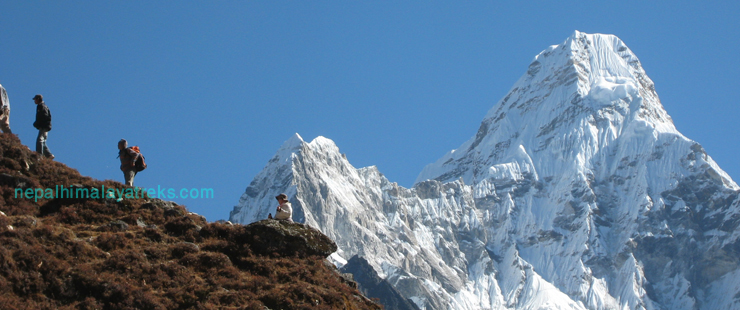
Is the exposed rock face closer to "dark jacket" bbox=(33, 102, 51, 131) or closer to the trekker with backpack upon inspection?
the trekker with backpack

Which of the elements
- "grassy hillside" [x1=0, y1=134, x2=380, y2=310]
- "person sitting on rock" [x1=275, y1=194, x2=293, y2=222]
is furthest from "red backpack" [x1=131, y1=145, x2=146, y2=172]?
"person sitting on rock" [x1=275, y1=194, x2=293, y2=222]

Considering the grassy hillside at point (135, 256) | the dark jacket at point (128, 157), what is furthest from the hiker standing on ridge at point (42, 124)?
the dark jacket at point (128, 157)

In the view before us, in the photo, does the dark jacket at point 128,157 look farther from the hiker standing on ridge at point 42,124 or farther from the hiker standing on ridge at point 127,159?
the hiker standing on ridge at point 42,124

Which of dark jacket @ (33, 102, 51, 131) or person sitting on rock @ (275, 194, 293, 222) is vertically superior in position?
dark jacket @ (33, 102, 51, 131)

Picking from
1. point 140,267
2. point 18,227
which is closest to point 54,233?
point 18,227

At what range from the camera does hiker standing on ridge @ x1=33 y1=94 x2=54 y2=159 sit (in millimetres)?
33844

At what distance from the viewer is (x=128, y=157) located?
3450 centimetres

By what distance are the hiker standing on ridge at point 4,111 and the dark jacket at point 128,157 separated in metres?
4.00

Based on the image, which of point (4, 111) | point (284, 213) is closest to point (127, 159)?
point (4, 111)

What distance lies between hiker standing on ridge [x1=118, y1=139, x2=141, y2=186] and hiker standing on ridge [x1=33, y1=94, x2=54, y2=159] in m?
2.45

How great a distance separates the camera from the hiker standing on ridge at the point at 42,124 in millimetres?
33844

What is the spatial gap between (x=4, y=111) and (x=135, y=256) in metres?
10.7

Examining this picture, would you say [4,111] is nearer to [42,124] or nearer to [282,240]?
[42,124]

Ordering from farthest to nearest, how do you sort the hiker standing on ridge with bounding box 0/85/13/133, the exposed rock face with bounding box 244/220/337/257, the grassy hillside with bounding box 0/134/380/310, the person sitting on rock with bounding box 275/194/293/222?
the hiker standing on ridge with bounding box 0/85/13/133 → the person sitting on rock with bounding box 275/194/293/222 → the exposed rock face with bounding box 244/220/337/257 → the grassy hillside with bounding box 0/134/380/310
